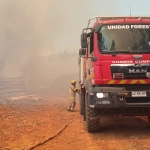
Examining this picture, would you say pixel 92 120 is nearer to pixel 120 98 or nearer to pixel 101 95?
pixel 101 95

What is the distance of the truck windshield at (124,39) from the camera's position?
19.4 ft

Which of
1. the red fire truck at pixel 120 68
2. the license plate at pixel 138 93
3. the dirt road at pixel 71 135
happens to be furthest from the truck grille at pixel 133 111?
the dirt road at pixel 71 135

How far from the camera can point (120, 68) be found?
5.77 m

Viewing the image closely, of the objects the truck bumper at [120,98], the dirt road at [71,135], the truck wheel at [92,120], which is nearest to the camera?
the dirt road at [71,135]

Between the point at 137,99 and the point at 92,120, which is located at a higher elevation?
the point at 137,99

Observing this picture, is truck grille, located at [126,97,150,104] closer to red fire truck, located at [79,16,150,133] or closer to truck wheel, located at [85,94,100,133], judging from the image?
red fire truck, located at [79,16,150,133]

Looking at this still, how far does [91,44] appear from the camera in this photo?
6.25 metres

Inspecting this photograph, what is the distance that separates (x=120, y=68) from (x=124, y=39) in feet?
2.25

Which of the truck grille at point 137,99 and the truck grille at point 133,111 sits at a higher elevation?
the truck grille at point 137,99

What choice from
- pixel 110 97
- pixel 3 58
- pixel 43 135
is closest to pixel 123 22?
pixel 110 97

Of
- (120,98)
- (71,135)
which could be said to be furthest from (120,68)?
(71,135)

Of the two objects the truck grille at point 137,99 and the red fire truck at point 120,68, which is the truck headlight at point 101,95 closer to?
the red fire truck at point 120,68

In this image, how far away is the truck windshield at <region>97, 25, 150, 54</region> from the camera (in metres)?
5.92

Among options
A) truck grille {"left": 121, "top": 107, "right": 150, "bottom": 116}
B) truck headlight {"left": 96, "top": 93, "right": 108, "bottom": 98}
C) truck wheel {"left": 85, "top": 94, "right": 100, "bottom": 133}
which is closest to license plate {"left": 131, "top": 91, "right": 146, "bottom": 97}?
truck grille {"left": 121, "top": 107, "right": 150, "bottom": 116}
